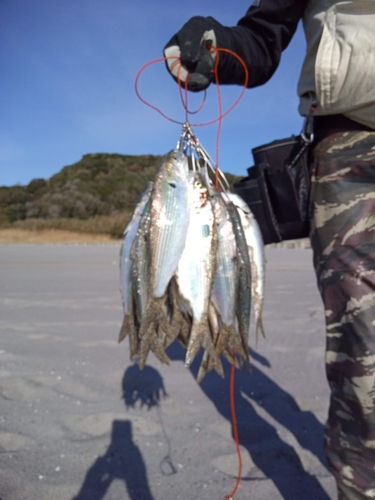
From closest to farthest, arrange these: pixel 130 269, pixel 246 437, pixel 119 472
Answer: pixel 130 269, pixel 119 472, pixel 246 437

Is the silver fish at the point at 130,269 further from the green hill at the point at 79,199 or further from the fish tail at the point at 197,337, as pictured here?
the green hill at the point at 79,199

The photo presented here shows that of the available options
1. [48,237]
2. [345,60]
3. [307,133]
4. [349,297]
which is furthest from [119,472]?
[48,237]

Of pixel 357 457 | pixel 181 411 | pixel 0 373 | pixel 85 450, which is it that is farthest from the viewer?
pixel 0 373

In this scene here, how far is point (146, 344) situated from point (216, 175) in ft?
2.57

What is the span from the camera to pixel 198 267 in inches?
59.1

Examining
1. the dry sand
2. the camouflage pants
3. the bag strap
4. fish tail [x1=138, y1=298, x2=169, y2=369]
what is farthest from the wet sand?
the dry sand

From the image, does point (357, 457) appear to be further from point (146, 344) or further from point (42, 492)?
point (42, 492)

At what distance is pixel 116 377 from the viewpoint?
3221 mm

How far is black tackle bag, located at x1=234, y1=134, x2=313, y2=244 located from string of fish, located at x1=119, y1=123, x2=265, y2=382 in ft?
0.90

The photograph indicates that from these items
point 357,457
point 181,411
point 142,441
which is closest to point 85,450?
point 142,441

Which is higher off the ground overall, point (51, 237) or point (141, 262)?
point (141, 262)

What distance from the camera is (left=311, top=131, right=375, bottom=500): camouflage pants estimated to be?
1.41m

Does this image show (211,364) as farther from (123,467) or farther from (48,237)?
(48,237)

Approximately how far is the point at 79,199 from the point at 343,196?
27098 millimetres
